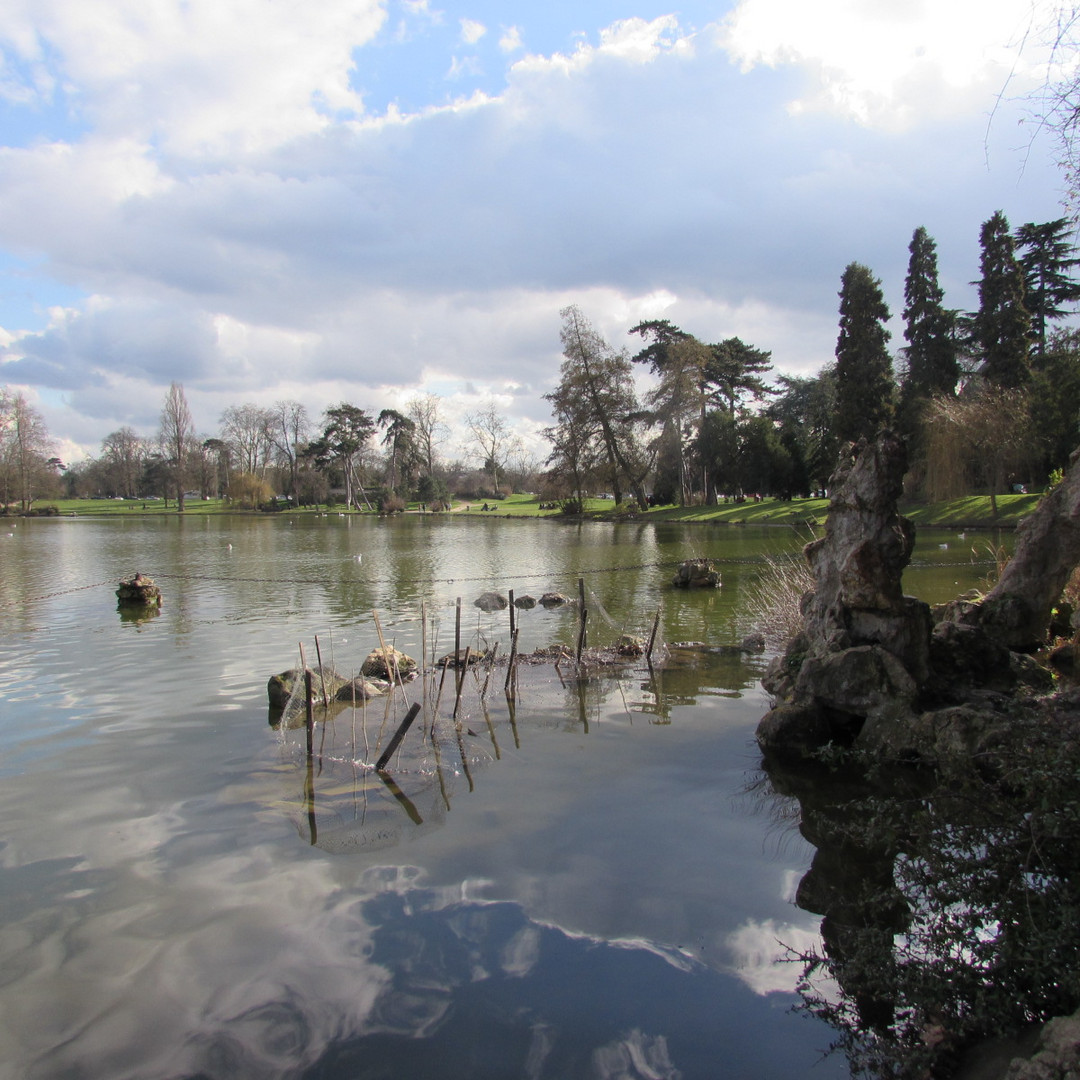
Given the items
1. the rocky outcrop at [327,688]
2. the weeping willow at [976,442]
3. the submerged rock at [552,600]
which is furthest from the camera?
the weeping willow at [976,442]

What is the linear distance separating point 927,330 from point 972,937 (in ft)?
168

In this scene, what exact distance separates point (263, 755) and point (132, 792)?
1.47 metres

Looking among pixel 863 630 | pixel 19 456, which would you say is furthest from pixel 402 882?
pixel 19 456

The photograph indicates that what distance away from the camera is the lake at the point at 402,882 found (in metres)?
4.54

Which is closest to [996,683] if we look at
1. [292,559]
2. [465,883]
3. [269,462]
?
[465,883]

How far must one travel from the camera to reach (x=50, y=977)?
517 centimetres

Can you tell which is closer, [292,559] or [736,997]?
[736,997]

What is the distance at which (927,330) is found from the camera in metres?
47.4

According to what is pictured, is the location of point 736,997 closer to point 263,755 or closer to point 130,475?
point 263,755

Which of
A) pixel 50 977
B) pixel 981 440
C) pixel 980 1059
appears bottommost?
pixel 50 977

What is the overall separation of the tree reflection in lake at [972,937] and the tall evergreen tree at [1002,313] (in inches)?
1694

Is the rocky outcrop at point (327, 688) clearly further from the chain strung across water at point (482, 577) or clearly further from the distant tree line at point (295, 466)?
the distant tree line at point (295, 466)

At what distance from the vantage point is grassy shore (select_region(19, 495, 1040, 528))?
39.5 metres

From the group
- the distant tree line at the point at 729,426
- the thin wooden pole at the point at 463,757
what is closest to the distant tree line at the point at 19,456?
the distant tree line at the point at 729,426
